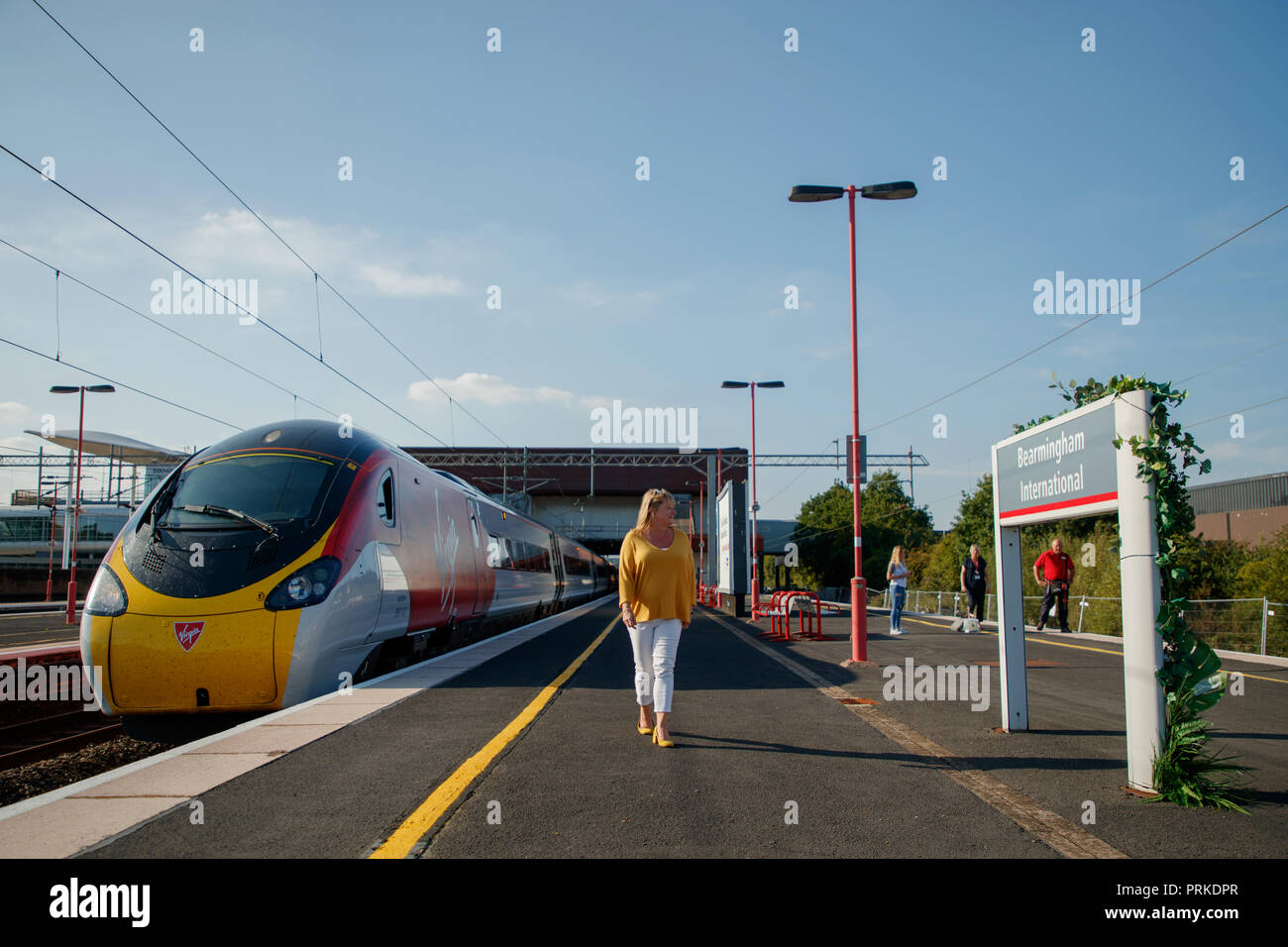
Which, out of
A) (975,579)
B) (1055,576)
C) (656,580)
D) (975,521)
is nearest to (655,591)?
(656,580)

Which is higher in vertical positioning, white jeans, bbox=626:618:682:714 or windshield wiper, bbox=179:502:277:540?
windshield wiper, bbox=179:502:277:540

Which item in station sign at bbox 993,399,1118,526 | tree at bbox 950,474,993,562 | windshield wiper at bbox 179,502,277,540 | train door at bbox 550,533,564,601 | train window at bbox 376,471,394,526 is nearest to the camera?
station sign at bbox 993,399,1118,526

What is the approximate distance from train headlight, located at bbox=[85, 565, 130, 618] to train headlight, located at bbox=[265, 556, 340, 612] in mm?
1232

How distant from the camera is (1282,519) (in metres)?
40.0

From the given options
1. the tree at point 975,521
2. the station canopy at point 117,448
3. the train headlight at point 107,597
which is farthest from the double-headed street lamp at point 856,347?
the station canopy at point 117,448

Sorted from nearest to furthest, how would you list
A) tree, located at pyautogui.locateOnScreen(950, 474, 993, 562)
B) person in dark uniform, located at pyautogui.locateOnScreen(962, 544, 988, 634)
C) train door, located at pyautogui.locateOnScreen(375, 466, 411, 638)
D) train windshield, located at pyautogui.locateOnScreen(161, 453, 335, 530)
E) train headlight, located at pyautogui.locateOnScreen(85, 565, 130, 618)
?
train headlight, located at pyautogui.locateOnScreen(85, 565, 130, 618) → train windshield, located at pyautogui.locateOnScreen(161, 453, 335, 530) → train door, located at pyautogui.locateOnScreen(375, 466, 411, 638) → person in dark uniform, located at pyautogui.locateOnScreen(962, 544, 988, 634) → tree, located at pyautogui.locateOnScreen(950, 474, 993, 562)

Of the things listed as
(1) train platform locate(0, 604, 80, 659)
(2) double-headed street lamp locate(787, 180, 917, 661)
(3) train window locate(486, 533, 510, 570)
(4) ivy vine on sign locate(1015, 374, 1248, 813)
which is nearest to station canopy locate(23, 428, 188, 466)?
(1) train platform locate(0, 604, 80, 659)

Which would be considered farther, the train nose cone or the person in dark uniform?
the person in dark uniform

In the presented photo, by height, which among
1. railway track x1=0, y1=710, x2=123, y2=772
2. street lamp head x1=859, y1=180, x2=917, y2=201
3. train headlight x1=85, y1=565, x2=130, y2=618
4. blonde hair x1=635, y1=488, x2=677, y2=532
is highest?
street lamp head x1=859, y1=180, x2=917, y2=201

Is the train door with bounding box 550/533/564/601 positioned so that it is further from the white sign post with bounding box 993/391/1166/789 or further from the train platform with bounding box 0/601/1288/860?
the white sign post with bounding box 993/391/1166/789

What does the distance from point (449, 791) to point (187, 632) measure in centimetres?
407

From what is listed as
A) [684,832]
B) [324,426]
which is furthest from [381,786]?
[324,426]

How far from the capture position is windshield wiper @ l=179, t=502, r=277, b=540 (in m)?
8.01
